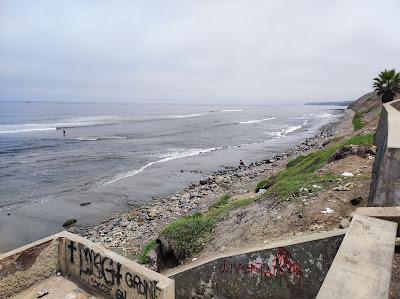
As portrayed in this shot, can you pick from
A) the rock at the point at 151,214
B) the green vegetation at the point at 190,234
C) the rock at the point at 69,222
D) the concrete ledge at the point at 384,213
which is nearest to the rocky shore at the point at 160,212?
the rock at the point at 151,214

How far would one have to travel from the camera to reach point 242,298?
7676mm

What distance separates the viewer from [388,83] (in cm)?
3922

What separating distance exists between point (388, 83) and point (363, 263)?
40.2 meters

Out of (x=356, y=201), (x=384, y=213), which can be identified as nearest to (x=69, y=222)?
(x=356, y=201)

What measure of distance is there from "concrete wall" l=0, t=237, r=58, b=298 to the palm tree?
134ft

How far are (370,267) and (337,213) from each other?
176 inches

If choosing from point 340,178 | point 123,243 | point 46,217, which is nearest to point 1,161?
point 46,217

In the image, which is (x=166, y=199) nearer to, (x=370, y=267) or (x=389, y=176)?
(x=389, y=176)

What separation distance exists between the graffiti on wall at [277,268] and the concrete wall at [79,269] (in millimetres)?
2540

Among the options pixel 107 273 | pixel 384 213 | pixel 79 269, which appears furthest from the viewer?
pixel 79 269

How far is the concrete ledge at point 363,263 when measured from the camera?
4191 mm

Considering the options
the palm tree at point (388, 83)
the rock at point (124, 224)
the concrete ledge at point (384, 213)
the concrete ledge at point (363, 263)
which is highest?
the palm tree at point (388, 83)

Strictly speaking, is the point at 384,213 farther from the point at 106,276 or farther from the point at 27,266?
the point at 27,266

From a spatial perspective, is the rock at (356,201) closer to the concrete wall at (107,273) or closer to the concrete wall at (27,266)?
the concrete wall at (107,273)
